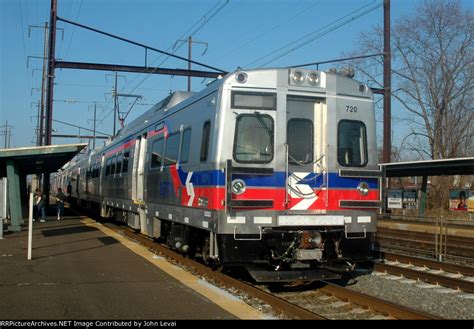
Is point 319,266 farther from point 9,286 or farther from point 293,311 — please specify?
point 9,286

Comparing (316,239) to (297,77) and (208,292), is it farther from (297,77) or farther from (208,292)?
(297,77)

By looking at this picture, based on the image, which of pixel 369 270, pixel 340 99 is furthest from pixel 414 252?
pixel 340 99

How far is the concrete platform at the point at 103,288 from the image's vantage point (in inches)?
256

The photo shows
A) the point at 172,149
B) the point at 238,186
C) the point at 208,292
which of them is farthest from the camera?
the point at 172,149

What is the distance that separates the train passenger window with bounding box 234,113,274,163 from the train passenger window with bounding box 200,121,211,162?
630 millimetres

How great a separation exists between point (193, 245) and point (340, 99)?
4.17m

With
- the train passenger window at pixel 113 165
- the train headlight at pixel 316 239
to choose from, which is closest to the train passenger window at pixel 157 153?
the train headlight at pixel 316 239

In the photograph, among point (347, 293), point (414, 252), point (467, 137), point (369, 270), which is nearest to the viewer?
point (347, 293)

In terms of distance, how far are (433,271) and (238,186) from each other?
591 centimetres

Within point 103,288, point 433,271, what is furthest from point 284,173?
point 433,271

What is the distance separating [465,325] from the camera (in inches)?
249

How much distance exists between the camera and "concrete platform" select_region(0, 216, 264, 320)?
6.50 metres

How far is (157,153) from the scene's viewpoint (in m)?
12.1

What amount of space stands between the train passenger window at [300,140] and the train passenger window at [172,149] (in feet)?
9.52
